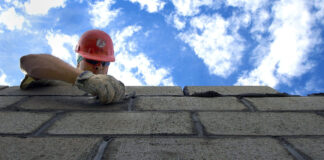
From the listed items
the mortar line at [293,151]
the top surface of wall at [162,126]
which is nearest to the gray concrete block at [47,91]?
the top surface of wall at [162,126]

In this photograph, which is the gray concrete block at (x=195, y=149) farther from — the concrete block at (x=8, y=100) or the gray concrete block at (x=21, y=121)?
the concrete block at (x=8, y=100)

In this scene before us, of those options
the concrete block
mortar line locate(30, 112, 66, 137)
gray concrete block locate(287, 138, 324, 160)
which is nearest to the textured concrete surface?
the concrete block

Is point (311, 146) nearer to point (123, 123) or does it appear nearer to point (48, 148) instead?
point (123, 123)

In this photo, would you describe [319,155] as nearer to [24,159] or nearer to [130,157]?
[130,157]

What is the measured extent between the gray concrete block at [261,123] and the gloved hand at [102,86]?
0.53 metres

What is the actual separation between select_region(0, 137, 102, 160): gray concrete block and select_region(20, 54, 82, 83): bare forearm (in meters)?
0.62

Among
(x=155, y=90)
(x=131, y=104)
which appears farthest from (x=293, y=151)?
(x=155, y=90)

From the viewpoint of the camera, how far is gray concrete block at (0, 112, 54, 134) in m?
1.25

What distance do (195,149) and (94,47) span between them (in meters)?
1.94

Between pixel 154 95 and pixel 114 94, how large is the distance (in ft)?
1.57

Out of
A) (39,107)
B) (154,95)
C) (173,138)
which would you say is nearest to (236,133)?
(173,138)

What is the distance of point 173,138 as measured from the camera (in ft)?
3.69

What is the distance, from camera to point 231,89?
213 cm

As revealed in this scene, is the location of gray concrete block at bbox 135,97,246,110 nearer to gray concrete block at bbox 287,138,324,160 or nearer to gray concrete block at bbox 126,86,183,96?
gray concrete block at bbox 126,86,183,96
